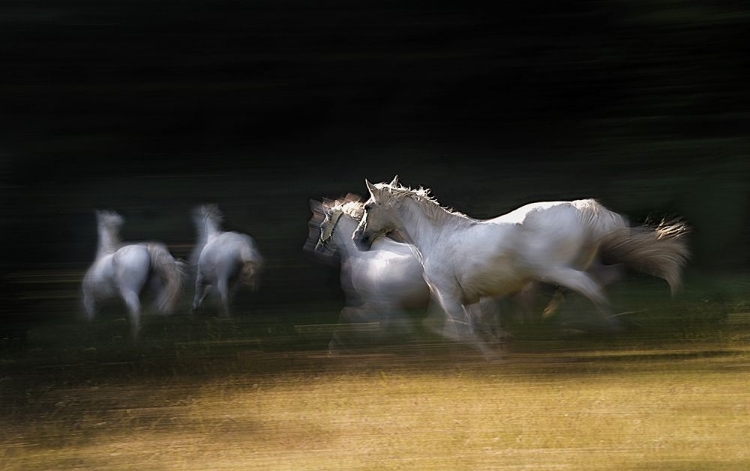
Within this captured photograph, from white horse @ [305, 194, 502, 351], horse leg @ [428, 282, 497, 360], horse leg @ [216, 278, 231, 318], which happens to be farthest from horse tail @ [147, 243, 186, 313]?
horse leg @ [428, 282, 497, 360]

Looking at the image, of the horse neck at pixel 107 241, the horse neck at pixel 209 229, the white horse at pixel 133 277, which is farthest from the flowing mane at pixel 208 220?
the horse neck at pixel 107 241

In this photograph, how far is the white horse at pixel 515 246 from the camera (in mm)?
4332

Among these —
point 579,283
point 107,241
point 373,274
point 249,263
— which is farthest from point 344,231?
point 579,283

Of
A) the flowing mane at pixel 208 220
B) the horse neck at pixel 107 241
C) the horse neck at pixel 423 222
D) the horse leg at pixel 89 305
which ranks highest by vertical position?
the horse neck at pixel 423 222

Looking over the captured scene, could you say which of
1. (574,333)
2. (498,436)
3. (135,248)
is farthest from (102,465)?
(135,248)

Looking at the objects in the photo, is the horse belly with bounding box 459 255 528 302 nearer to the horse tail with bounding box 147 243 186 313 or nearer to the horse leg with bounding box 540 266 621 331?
the horse leg with bounding box 540 266 621 331

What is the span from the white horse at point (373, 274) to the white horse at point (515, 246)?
20cm

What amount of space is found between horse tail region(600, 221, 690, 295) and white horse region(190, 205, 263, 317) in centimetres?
213

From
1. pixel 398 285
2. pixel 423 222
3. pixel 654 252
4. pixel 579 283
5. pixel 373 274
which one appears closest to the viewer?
pixel 579 283

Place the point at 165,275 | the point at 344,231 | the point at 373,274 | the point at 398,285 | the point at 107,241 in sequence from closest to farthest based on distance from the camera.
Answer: the point at 398,285, the point at 373,274, the point at 344,231, the point at 165,275, the point at 107,241

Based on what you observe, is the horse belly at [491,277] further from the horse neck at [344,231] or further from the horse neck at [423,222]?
the horse neck at [344,231]

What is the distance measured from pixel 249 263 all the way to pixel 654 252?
224 centimetres

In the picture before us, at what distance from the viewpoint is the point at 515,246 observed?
4.33 m

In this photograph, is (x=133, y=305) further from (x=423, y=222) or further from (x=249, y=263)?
(x=423, y=222)
